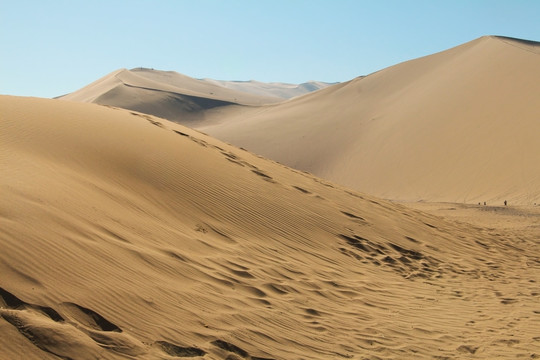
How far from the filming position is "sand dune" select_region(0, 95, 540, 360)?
15.3ft

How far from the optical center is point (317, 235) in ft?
31.2

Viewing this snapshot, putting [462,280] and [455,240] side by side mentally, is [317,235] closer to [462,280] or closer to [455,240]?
[462,280]

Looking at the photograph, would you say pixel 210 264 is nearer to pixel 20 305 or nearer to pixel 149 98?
pixel 20 305

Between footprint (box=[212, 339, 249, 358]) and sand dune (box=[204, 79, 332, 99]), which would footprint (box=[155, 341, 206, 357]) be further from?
sand dune (box=[204, 79, 332, 99])

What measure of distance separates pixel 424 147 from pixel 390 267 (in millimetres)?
22586

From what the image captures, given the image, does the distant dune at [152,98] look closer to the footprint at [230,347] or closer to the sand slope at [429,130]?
the sand slope at [429,130]

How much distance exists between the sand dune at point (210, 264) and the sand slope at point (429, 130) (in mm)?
12877

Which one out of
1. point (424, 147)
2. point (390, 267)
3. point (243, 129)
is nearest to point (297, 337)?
point (390, 267)

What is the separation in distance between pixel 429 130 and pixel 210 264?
2754 cm

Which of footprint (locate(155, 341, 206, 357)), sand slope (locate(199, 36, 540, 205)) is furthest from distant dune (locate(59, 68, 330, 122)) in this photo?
footprint (locate(155, 341, 206, 357))

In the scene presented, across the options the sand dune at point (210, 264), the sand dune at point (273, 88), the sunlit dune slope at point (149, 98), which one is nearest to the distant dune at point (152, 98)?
the sunlit dune slope at point (149, 98)

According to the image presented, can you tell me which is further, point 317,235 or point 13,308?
point 317,235

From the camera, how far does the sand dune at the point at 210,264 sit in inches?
184

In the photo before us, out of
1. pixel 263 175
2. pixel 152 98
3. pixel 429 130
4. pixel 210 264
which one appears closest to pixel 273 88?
pixel 152 98
